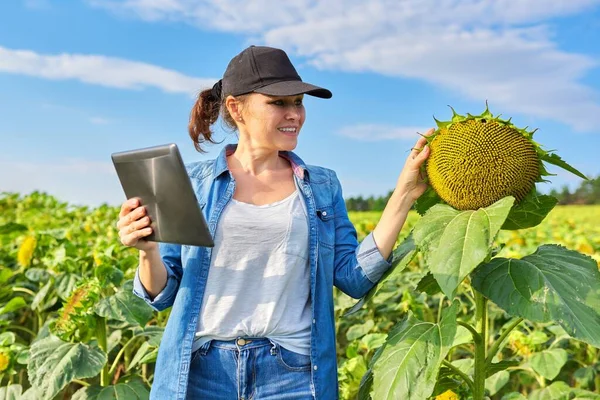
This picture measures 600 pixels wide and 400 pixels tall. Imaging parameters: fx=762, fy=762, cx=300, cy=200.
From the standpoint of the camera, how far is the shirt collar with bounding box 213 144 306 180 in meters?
2.69

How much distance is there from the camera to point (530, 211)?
7.25 ft

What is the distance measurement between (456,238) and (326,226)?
2.52 feet

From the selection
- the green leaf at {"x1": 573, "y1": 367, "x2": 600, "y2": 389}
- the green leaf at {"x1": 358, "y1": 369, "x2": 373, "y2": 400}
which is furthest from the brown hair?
the green leaf at {"x1": 573, "y1": 367, "x2": 600, "y2": 389}

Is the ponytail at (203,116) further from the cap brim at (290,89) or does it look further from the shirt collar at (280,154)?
the cap brim at (290,89)

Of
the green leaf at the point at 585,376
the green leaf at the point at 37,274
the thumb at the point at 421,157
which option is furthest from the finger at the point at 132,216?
the green leaf at the point at 585,376

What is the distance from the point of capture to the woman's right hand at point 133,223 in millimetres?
2307

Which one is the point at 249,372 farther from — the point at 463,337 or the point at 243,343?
the point at 463,337

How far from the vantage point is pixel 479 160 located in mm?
1991

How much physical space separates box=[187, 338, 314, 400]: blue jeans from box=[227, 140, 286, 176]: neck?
2.01 feet

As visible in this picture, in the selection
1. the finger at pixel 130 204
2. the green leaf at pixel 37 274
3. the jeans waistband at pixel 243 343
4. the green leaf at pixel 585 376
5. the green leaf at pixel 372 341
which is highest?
the finger at pixel 130 204

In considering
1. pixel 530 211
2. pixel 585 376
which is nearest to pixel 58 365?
pixel 530 211

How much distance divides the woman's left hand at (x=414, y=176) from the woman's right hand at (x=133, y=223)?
30.3 inches

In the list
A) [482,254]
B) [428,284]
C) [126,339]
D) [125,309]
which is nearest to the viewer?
[482,254]

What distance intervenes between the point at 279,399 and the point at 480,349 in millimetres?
660
